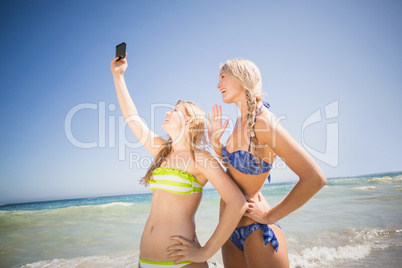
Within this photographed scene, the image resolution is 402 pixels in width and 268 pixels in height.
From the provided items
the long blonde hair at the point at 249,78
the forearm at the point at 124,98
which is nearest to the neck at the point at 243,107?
the long blonde hair at the point at 249,78

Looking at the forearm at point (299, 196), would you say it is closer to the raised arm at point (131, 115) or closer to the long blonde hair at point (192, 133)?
the long blonde hair at point (192, 133)

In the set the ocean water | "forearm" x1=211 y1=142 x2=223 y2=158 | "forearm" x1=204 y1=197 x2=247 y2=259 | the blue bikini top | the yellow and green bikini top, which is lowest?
the ocean water

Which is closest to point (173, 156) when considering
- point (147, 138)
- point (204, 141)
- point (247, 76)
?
point (204, 141)

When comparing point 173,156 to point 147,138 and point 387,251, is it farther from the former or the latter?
point 387,251

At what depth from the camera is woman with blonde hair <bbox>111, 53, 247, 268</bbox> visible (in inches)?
70.4

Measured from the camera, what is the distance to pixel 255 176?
81.3 inches

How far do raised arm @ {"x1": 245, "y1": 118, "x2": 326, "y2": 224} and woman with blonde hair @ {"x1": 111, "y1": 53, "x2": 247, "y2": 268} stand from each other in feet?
1.18

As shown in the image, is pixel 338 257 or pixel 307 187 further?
pixel 338 257

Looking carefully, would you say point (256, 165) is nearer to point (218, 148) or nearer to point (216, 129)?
point (218, 148)

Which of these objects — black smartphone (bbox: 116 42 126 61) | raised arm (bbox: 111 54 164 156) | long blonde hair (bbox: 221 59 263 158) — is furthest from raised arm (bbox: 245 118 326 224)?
black smartphone (bbox: 116 42 126 61)

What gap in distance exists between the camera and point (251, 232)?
204cm

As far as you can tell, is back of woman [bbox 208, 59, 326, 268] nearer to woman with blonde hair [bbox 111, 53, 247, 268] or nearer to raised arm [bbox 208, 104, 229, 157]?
raised arm [bbox 208, 104, 229, 157]

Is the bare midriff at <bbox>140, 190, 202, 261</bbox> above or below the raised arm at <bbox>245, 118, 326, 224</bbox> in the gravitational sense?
below

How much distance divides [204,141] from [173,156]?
0.37 meters
